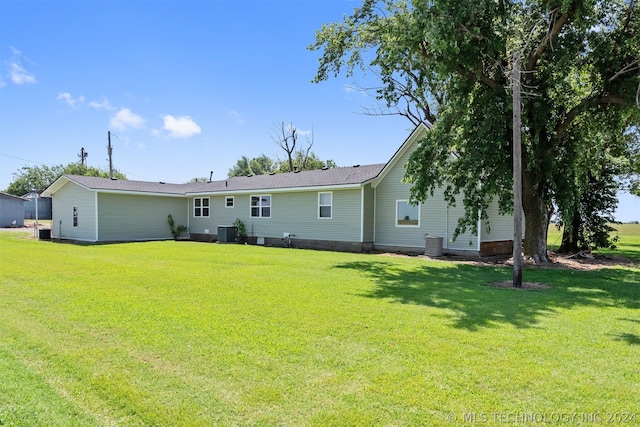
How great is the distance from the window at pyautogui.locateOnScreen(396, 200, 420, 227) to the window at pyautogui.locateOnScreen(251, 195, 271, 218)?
23.7ft

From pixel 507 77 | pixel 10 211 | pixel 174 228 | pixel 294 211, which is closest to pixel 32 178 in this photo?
pixel 10 211

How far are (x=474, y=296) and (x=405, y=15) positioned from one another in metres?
8.19

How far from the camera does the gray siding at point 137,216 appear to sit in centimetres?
2103

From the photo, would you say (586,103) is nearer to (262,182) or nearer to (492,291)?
(492,291)

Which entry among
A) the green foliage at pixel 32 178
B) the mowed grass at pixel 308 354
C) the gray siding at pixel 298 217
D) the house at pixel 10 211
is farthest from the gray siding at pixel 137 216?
the green foliage at pixel 32 178

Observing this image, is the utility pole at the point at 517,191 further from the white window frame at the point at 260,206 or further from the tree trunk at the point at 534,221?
the white window frame at the point at 260,206

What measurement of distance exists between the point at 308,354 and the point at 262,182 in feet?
61.7

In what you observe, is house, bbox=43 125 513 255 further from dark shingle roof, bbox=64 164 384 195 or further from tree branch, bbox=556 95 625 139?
tree branch, bbox=556 95 625 139

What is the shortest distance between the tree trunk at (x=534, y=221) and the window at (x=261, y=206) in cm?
1235

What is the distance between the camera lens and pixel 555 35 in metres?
10.8

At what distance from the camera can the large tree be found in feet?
34.3

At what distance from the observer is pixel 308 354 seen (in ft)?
13.5

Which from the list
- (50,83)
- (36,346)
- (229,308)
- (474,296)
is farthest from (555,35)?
(50,83)

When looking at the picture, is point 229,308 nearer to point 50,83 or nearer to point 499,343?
A: point 499,343
